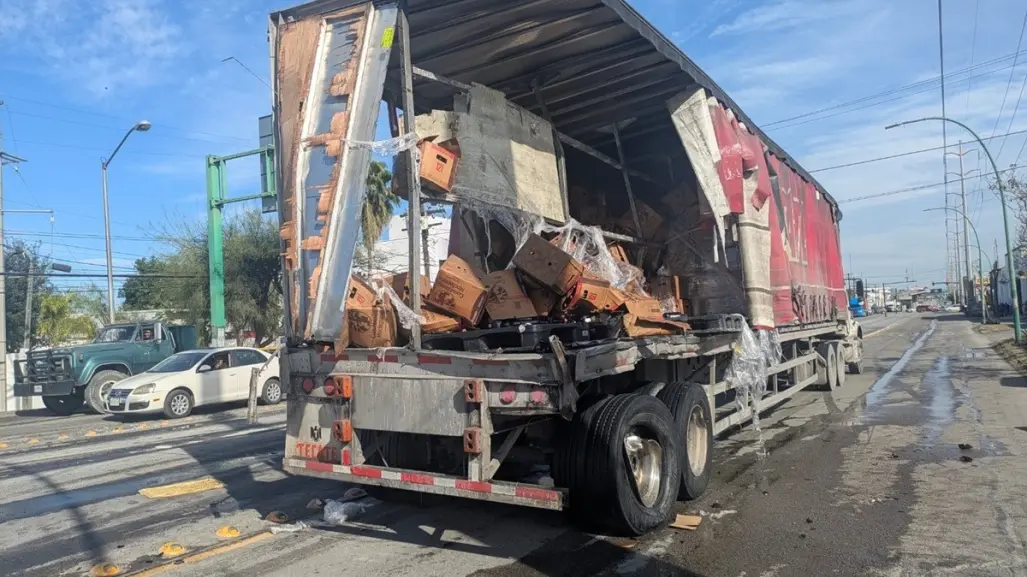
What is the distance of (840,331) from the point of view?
1448 cm

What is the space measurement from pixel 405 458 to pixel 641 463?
188 centimetres

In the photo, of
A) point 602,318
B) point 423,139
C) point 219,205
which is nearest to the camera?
point 423,139

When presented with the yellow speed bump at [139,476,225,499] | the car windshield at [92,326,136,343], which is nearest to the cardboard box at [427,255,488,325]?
the yellow speed bump at [139,476,225,499]

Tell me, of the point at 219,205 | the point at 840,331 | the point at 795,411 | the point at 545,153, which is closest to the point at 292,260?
the point at 545,153

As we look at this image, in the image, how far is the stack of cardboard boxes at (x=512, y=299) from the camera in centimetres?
572

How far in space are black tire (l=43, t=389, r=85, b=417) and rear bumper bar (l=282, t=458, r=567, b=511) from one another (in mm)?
14721

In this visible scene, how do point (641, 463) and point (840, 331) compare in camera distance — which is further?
point (840, 331)

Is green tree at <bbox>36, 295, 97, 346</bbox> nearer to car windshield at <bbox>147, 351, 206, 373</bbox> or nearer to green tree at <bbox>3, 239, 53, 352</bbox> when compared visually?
green tree at <bbox>3, 239, 53, 352</bbox>

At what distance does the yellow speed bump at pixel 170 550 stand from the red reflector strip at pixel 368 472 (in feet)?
4.53

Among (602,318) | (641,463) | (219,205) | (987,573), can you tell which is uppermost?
(219,205)

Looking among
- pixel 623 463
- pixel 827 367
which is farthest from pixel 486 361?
pixel 827 367

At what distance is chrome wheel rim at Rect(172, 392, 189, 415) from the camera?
14914 millimetres

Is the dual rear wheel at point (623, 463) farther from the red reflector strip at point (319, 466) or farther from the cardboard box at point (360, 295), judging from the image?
the cardboard box at point (360, 295)

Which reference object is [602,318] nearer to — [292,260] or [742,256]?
[742,256]
